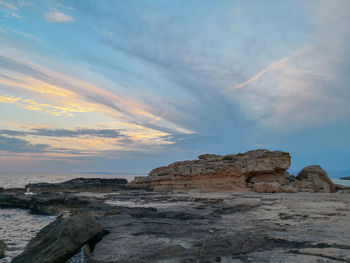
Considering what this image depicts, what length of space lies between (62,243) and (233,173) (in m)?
18.7

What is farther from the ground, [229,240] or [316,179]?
[316,179]

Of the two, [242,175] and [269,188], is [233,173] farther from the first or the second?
[269,188]

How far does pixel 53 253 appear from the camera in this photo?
5016 mm

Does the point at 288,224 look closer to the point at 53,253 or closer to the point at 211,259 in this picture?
the point at 211,259

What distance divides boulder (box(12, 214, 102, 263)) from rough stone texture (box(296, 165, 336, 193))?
71.0 feet

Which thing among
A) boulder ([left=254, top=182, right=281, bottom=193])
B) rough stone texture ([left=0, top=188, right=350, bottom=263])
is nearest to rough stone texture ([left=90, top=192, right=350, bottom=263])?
rough stone texture ([left=0, top=188, right=350, bottom=263])

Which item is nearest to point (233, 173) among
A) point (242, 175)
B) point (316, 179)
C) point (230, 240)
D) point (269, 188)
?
point (242, 175)

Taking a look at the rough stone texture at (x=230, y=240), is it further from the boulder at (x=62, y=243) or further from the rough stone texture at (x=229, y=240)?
the boulder at (x=62, y=243)

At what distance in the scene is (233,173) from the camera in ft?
72.6

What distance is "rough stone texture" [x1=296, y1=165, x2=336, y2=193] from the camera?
23.1 m

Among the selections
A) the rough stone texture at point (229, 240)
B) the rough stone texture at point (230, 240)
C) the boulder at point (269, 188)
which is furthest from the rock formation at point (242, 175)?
the rough stone texture at point (230, 240)

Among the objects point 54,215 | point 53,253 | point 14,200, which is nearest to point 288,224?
point 53,253

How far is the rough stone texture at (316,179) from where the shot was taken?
75.9ft

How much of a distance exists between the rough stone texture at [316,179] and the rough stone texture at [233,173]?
3093 mm
